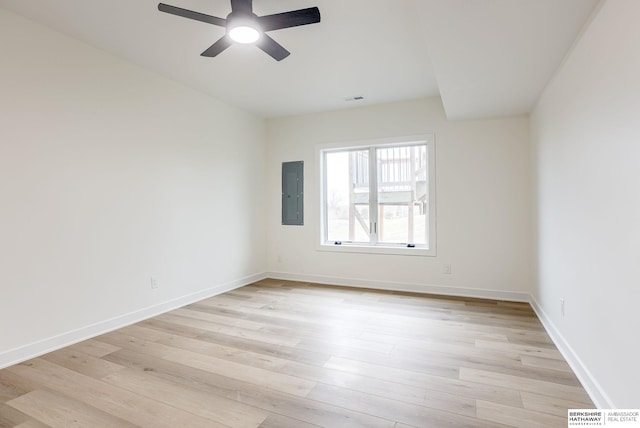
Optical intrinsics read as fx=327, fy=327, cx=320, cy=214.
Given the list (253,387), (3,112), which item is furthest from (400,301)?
(3,112)

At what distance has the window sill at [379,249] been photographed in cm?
439

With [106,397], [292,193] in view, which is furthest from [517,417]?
[292,193]

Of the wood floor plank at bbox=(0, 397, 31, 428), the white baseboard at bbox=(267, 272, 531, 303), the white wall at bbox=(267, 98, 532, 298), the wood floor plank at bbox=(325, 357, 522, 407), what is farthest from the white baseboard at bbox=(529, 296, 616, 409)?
the wood floor plank at bbox=(0, 397, 31, 428)

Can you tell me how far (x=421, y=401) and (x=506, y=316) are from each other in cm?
199

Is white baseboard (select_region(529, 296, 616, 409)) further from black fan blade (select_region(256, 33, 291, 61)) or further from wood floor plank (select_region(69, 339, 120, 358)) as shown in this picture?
wood floor plank (select_region(69, 339, 120, 358))

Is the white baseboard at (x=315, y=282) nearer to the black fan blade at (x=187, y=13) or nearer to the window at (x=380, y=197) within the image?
the window at (x=380, y=197)

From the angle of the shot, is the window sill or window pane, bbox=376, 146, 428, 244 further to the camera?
window pane, bbox=376, 146, 428, 244

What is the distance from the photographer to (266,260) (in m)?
5.39

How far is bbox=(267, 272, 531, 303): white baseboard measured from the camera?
4.01 metres

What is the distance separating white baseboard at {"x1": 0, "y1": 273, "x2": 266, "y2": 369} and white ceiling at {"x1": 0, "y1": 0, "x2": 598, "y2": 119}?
2.51 metres

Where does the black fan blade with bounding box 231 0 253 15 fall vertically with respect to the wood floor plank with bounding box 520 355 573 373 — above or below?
above

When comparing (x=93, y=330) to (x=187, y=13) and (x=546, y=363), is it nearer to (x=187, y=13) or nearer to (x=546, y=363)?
(x=187, y=13)

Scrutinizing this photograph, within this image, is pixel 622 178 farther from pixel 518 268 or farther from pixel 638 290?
pixel 518 268

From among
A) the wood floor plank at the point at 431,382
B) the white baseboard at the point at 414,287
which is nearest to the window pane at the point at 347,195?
the white baseboard at the point at 414,287
